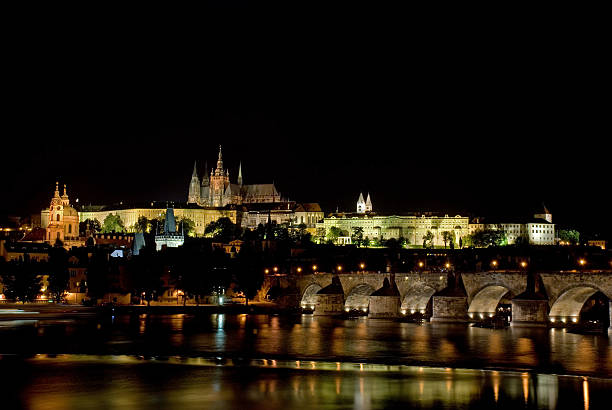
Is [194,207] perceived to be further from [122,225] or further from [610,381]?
[610,381]

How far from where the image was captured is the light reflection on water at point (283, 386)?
24812 mm

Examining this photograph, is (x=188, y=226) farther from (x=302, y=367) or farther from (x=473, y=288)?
(x=302, y=367)

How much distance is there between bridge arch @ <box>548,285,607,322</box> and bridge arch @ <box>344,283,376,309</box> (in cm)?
1581

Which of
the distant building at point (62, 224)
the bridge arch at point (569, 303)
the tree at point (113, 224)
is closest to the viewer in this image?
the bridge arch at point (569, 303)

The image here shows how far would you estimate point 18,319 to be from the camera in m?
52.7

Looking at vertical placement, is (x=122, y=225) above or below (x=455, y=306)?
above

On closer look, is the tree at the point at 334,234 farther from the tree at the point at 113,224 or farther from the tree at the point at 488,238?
the tree at the point at 113,224

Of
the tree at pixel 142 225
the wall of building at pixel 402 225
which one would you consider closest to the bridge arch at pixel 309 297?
the tree at pixel 142 225

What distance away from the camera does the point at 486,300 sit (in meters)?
53.7

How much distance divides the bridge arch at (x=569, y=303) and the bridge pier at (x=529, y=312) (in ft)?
2.47

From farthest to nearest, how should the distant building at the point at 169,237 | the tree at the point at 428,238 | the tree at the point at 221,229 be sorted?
the tree at the point at 428,238, the tree at the point at 221,229, the distant building at the point at 169,237

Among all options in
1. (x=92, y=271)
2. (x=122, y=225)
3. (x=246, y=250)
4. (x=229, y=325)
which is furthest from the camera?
(x=122, y=225)

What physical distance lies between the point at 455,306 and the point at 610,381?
79.5ft

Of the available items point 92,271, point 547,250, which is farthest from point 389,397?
point 547,250
